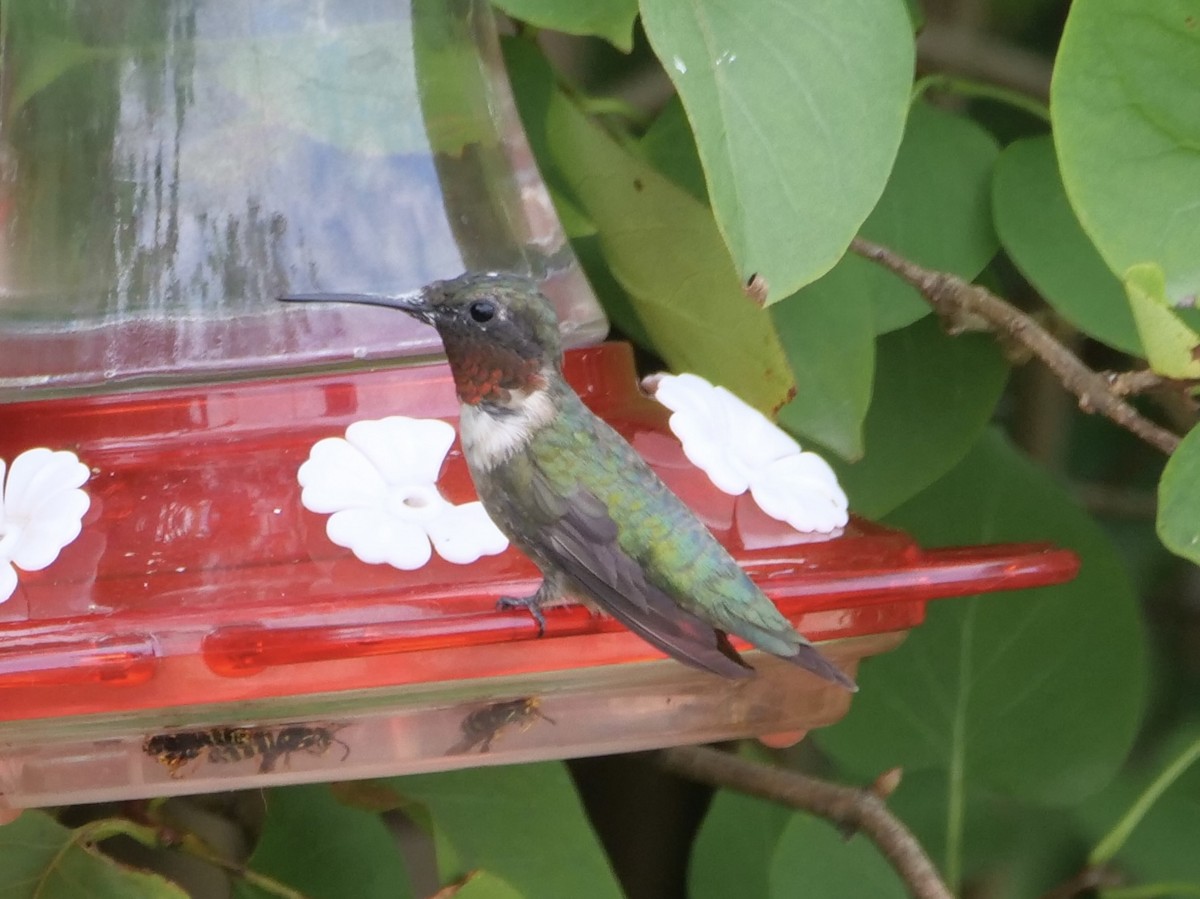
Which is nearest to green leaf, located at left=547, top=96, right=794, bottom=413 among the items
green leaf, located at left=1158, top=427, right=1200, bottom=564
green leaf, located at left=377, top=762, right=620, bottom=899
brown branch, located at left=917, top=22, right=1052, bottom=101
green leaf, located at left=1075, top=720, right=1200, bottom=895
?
green leaf, located at left=1158, top=427, right=1200, bottom=564

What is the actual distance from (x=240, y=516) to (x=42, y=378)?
340 millimetres

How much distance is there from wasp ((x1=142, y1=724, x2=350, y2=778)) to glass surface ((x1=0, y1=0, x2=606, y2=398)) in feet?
1.11

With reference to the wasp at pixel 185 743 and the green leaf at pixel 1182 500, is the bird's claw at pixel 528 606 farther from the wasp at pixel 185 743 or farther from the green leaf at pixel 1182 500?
→ the green leaf at pixel 1182 500

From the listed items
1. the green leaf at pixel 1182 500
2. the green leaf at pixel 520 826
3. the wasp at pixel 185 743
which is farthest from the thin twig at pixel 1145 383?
the wasp at pixel 185 743

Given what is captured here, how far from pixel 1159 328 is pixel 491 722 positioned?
1.99ft

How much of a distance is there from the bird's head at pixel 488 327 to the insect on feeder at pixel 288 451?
0.34ft

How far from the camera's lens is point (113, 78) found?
1.54m

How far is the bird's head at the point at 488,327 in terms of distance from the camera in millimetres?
1126

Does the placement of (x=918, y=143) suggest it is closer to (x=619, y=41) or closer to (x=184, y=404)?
(x=619, y=41)

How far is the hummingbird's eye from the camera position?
3.69 feet

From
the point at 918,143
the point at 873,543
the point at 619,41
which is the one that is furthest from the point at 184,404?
the point at 918,143

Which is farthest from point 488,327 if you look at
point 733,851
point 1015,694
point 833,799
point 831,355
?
point 1015,694

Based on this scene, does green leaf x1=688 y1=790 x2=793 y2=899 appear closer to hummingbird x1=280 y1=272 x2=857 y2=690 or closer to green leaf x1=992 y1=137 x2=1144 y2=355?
green leaf x1=992 y1=137 x2=1144 y2=355

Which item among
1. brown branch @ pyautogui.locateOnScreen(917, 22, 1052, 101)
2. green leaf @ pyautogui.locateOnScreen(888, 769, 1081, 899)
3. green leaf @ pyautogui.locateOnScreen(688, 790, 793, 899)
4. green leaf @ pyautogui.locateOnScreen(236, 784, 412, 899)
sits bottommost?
green leaf @ pyautogui.locateOnScreen(888, 769, 1081, 899)
